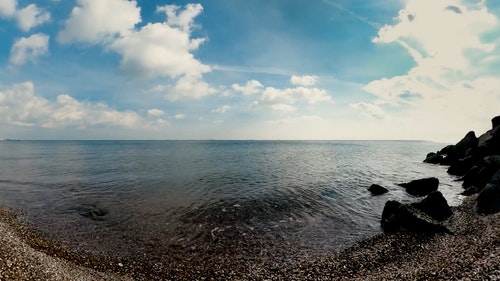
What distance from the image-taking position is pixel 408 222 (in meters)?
18.6

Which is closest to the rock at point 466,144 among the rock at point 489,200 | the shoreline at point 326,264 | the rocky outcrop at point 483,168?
the rocky outcrop at point 483,168

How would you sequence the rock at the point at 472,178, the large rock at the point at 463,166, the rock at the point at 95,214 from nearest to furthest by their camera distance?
the rock at the point at 95,214, the rock at the point at 472,178, the large rock at the point at 463,166

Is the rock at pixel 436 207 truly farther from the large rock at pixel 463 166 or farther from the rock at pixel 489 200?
the large rock at pixel 463 166

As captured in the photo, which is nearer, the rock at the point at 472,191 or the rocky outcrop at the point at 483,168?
the rocky outcrop at the point at 483,168

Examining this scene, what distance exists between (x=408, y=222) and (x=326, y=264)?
8242 mm

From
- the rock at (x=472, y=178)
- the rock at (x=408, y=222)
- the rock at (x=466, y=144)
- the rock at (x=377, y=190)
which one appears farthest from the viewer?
the rock at (x=466, y=144)

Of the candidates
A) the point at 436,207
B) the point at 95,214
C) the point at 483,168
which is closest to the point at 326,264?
the point at 436,207

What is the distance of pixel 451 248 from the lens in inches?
577

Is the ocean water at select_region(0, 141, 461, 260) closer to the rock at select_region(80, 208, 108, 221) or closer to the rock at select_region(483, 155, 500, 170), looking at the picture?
the rock at select_region(80, 208, 108, 221)

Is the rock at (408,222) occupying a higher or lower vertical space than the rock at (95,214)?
higher

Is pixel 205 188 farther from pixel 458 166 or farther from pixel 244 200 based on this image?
pixel 458 166

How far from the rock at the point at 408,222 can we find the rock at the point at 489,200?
5152 mm

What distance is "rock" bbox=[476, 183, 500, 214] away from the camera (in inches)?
797

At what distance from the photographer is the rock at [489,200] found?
797 inches
